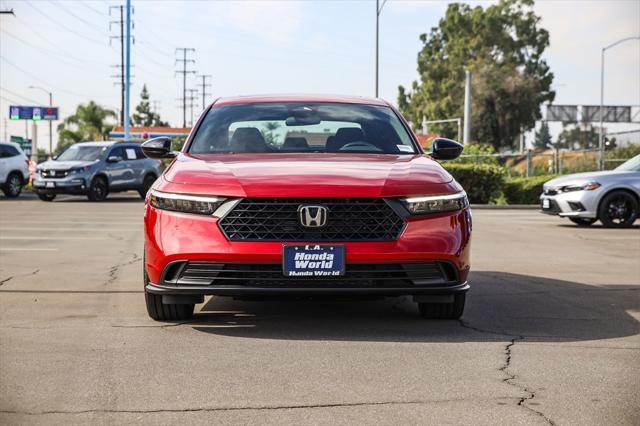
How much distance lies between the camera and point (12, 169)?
29.8 meters

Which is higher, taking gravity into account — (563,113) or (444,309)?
(563,113)

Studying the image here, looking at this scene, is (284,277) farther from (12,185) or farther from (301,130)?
(12,185)

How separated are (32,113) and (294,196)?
320 ft

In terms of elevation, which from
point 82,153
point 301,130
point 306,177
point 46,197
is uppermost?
point 301,130

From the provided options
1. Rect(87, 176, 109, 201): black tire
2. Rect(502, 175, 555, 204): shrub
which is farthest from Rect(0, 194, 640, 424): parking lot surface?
Rect(502, 175, 555, 204): shrub

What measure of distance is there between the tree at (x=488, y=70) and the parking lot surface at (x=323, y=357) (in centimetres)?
7444

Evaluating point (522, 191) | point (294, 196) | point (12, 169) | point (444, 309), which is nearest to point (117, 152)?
point (12, 169)

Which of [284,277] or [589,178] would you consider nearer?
[284,277]

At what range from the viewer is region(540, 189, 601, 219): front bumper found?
17.5 meters

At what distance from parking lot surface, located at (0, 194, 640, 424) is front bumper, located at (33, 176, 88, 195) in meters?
17.9

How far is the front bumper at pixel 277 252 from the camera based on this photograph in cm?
634

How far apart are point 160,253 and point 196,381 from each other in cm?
155

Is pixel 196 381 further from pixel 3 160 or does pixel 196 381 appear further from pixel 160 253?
pixel 3 160

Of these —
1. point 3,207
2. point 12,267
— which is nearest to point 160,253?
point 12,267
